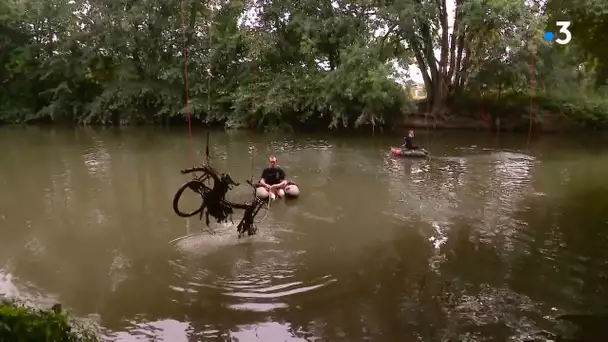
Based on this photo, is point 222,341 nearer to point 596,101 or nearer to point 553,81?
point 553,81

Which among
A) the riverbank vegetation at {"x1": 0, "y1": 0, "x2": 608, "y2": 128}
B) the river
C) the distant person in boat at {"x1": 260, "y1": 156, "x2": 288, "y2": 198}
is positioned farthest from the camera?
the riverbank vegetation at {"x1": 0, "y1": 0, "x2": 608, "y2": 128}

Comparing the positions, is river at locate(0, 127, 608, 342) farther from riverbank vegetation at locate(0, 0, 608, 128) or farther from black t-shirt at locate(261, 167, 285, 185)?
riverbank vegetation at locate(0, 0, 608, 128)

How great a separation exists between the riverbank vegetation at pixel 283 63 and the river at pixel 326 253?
7.93m

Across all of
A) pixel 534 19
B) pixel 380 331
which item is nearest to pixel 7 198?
pixel 380 331

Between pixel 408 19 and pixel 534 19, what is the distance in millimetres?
4917

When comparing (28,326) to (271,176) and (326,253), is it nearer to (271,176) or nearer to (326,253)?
(326,253)

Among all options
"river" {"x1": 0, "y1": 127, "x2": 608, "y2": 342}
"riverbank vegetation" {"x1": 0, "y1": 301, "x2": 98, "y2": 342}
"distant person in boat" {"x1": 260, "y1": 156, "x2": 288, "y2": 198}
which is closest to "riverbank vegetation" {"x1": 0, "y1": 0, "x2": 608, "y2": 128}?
"river" {"x1": 0, "y1": 127, "x2": 608, "y2": 342}

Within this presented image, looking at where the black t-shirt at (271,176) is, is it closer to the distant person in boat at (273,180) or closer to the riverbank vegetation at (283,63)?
the distant person in boat at (273,180)

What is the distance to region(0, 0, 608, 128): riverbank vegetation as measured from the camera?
77.7 ft

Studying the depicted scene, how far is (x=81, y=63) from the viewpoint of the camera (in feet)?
Result: 105

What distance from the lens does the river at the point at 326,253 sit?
21.8 feet

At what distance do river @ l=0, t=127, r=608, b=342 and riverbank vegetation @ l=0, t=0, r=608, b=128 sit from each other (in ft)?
26.0

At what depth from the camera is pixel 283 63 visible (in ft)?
91.5


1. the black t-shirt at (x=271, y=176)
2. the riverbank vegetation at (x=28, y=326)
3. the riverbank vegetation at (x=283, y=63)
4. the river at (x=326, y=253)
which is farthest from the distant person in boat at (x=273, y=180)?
the riverbank vegetation at (x=283, y=63)
